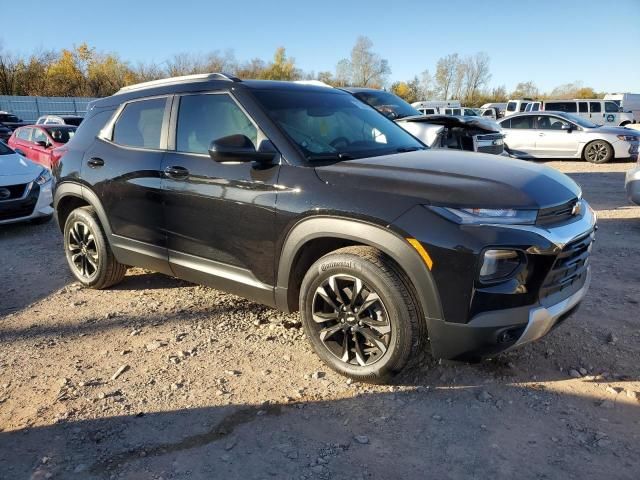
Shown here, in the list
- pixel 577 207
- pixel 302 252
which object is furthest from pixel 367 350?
pixel 577 207

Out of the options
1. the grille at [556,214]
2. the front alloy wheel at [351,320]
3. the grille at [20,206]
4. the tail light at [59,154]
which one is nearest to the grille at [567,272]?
the grille at [556,214]

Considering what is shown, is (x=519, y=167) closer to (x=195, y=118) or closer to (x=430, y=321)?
(x=430, y=321)

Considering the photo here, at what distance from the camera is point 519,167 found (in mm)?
3162

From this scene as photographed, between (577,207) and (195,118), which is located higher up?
(195,118)

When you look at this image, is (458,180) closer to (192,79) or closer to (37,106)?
(192,79)

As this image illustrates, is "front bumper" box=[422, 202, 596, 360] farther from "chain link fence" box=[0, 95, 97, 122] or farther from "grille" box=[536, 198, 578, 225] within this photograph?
"chain link fence" box=[0, 95, 97, 122]

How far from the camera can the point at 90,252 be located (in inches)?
186

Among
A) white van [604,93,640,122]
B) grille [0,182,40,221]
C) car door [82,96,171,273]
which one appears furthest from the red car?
white van [604,93,640,122]

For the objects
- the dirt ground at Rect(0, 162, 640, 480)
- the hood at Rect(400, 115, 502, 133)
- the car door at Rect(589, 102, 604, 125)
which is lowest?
the dirt ground at Rect(0, 162, 640, 480)

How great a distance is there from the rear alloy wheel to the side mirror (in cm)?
1356

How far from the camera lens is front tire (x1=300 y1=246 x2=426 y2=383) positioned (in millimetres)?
2756

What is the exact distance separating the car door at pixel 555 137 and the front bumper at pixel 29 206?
1282 cm

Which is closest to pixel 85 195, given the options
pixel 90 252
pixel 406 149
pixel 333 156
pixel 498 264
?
pixel 90 252

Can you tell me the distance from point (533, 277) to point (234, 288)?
1.98m
